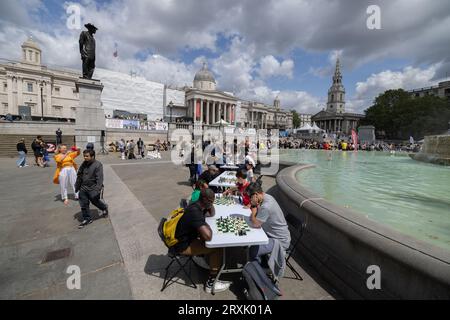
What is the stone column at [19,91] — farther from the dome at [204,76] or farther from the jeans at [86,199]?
the jeans at [86,199]

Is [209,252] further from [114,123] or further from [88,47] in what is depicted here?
[114,123]

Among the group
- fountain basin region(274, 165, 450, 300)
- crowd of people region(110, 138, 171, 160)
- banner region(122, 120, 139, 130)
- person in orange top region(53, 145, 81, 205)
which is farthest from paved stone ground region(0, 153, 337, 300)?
banner region(122, 120, 139, 130)

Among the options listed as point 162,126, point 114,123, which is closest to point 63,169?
point 114,123

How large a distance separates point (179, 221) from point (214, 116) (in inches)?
3070

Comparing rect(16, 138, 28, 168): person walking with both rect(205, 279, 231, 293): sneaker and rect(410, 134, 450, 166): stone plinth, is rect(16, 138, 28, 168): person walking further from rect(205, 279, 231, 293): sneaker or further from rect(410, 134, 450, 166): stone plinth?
rect(410, 134, 450, 166): stone plinth

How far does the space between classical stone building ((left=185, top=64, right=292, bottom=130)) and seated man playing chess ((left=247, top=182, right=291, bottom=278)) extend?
5122cm

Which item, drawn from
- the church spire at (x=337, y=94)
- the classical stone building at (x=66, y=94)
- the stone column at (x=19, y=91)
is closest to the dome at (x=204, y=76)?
the classical stone building at (x=66, y=94)

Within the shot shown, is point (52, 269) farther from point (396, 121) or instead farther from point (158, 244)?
point (396, 121)

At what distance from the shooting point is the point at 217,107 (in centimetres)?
8044

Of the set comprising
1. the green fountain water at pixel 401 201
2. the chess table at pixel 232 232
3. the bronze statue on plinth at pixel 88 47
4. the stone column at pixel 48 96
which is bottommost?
the green fountain water at pixel 401 201

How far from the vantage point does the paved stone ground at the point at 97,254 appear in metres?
2.85

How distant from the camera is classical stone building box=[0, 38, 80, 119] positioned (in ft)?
162

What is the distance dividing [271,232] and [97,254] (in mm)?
3006

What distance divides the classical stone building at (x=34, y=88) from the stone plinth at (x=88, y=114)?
35.8 metres
